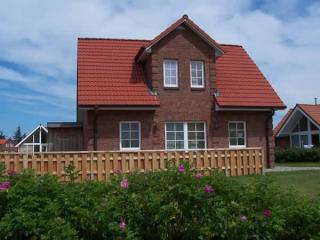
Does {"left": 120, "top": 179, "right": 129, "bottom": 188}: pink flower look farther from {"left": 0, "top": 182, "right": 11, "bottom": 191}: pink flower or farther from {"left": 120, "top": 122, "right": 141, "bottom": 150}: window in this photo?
{"left": 120, "top": 122, "right": 141, "bottom": 150}: window

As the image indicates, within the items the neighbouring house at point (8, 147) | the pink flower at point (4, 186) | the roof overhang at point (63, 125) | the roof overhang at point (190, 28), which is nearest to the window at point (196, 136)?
the roof overhang at point (190, 28)

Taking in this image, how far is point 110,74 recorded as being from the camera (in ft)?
75.5

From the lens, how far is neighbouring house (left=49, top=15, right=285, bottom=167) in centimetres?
2152

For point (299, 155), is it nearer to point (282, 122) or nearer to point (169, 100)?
point (282, 122)

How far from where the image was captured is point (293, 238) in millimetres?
6520

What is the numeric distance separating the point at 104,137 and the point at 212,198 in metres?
15.5

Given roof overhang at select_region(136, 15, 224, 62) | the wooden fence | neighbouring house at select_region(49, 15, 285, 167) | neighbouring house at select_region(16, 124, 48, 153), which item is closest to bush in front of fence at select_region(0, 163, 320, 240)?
the wooden fence

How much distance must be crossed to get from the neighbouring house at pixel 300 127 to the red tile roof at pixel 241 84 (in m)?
18.7

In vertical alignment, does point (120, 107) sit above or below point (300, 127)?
below

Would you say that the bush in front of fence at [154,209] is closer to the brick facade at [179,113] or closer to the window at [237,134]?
the brick facade at [179,113]

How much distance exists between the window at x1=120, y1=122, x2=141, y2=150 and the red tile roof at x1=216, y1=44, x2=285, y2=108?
444 cm

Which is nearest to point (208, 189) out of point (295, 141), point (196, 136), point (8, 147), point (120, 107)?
point (120, 107)

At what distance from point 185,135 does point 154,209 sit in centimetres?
1654

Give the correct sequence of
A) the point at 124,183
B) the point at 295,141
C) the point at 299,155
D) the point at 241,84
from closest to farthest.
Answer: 1. the point at 124,183
2. the point at 241,84
3. the point at 299,155
4. the point at 295,141
